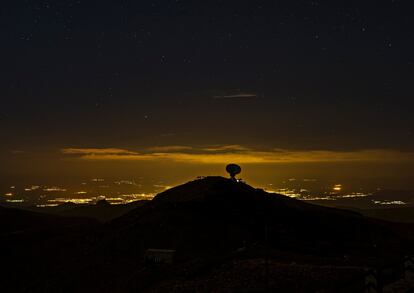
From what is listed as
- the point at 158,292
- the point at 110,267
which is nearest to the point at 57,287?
the point at 110,267

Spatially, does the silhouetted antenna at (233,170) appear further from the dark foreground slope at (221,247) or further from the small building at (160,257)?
the small building at (160,257)

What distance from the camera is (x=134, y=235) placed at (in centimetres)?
3622

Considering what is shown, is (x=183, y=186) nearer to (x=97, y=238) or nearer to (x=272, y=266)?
(x=97, y=238)

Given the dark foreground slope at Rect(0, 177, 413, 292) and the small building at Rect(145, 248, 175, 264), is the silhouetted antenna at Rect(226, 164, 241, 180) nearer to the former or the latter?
the dark foreground slope at Rect(0, 177, 413, 292)

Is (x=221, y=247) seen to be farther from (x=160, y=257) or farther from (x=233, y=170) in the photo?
(x=233, y=170)

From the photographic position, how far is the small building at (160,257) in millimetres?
29703

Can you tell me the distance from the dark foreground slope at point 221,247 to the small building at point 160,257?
1.51ft

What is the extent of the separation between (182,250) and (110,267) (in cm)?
495

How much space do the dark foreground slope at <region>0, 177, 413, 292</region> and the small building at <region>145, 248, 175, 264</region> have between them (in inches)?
18.1

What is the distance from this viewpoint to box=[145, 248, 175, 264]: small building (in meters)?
29.7

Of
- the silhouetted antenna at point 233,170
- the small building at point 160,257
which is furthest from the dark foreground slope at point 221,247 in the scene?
the silhouetted antenna at point 233,170

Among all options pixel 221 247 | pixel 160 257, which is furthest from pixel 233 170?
pixel 160 257

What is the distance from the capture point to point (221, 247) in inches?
1318

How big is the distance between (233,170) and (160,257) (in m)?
17.5
